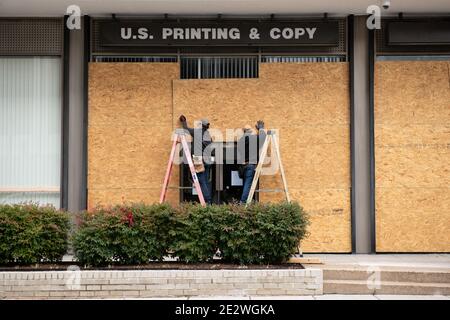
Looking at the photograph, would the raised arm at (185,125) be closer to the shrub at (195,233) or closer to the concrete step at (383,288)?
the shrub at (195,233)

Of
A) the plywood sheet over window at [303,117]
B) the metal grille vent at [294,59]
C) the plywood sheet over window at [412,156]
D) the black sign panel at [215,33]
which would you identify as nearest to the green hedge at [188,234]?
the plywood sheet over window at [303,117]

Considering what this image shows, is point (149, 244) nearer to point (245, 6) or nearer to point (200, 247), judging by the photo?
point (200, 247)

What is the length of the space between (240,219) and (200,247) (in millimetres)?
718

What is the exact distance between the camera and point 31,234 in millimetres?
8242

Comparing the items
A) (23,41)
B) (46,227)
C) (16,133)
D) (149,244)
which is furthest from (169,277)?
(23,41)

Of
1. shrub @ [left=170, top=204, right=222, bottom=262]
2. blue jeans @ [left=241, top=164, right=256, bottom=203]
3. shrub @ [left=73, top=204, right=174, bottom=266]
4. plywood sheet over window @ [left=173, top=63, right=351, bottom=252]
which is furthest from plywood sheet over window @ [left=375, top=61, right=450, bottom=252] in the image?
shrub @ [left=73, top=204, right=174, bottom=266]

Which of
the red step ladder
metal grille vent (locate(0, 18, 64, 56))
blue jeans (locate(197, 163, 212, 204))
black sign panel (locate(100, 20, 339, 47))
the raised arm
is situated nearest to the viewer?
the red step ladder

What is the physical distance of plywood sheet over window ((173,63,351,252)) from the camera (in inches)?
420

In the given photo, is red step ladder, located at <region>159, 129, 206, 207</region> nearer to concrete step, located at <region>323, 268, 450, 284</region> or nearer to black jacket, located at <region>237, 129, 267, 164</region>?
black jacket, located at <region>237, 129, 267, 164</region>

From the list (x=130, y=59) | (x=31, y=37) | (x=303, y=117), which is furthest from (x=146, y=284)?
(x=31, y=37)

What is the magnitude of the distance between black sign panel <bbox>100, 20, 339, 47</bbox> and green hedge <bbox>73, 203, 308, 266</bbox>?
376 centimetres

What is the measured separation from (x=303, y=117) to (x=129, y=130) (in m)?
3.33

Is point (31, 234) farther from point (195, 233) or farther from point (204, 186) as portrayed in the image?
point (204, 186)

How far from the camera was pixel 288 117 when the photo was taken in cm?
1074
